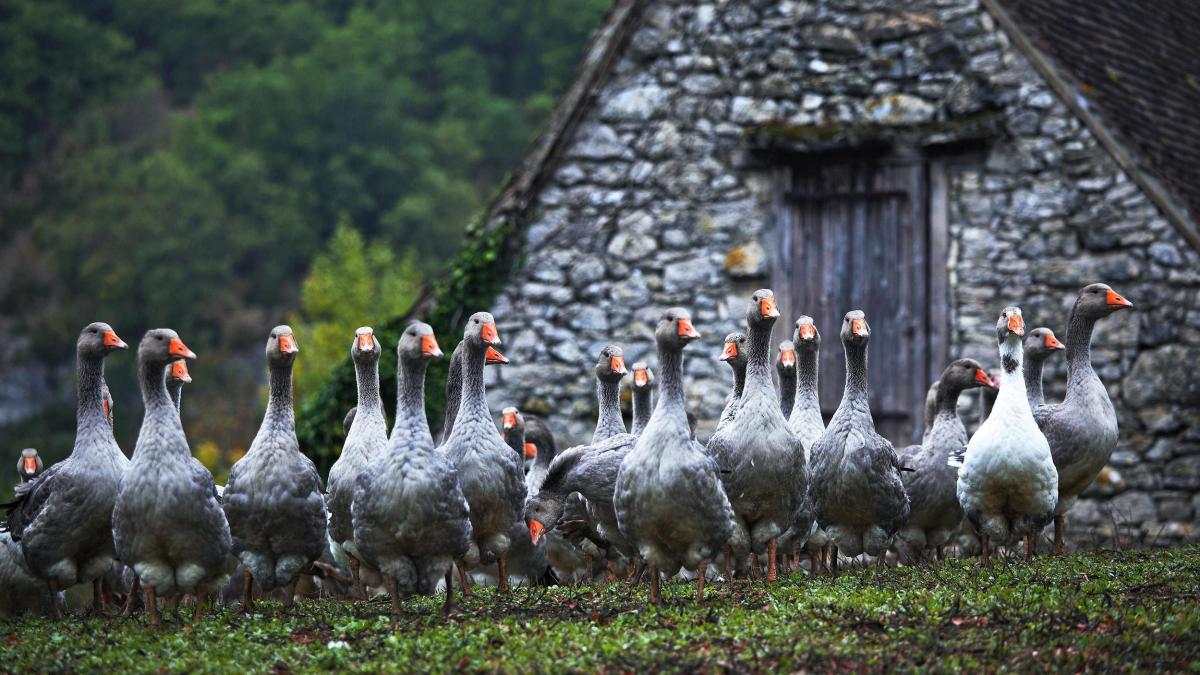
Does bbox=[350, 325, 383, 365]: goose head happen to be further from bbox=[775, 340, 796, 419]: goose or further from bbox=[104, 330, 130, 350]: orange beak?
bbox=[775, 340, 796, 419]: goose

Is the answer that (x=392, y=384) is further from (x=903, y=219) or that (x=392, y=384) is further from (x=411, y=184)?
(x=411, y=184)

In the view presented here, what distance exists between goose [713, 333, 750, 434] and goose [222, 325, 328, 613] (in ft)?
10.1

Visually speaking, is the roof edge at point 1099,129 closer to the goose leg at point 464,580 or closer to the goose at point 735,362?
the goose at point 735,362

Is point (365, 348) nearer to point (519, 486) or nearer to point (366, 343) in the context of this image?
point (366, 343)

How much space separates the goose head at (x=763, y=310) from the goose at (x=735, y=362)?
0.86 m

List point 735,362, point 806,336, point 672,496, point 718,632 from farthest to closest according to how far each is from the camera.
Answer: point 735,362
point 806,336
point 672,496
point 718,632

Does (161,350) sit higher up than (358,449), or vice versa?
(161,350)

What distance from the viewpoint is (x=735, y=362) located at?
41.4 feet

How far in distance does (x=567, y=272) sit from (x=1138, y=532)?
6426 mm

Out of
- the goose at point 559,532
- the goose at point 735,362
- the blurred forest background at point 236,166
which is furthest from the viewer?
the blurred forest background at point 236,166

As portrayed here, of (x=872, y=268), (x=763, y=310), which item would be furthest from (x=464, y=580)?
(x=872, y=268)

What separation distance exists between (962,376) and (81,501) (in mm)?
6702

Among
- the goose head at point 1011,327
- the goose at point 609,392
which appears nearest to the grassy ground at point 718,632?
the goose head at point 1011,327

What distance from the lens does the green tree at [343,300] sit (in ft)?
118
